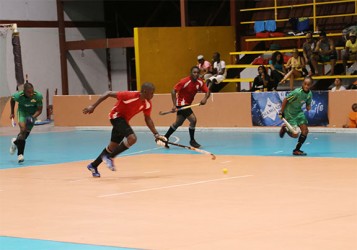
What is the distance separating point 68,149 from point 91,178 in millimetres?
7231

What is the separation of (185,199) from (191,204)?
539 mm

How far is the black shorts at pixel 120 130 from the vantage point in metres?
16.0

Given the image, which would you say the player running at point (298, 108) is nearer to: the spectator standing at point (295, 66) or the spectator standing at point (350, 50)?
the spectator standing at point (295, 66)

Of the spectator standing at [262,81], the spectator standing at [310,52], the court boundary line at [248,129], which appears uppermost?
the spectator standing at [310,52]

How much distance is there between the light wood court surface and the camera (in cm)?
1012

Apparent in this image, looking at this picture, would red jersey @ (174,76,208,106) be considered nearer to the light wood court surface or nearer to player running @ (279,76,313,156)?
player running @ (279,76,313,156)

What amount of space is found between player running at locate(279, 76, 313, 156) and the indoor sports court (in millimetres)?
540

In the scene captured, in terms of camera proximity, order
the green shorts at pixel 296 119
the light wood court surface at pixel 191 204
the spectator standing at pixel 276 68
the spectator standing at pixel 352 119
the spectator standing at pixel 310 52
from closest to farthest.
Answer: the light wood court surface at pixel 191 204 < the green shorts at pixel 296 119 < the spectator standing at pixel 352 119 < the spectator standing at pixel 276 68 < the spectator standing at pixel 310 52

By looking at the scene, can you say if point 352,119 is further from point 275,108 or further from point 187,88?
point 187,88

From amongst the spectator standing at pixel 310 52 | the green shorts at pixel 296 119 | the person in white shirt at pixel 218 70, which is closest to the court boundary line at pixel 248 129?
the person in white shirt at pixel 218 70

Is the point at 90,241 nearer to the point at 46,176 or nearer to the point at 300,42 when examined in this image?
the point at 46,176

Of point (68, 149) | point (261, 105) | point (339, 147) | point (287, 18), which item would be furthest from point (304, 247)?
point (287, 18)

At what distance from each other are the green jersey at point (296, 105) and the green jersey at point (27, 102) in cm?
582

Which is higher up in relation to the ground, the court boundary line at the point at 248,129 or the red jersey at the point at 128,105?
the red jersey at the point at 128,105
